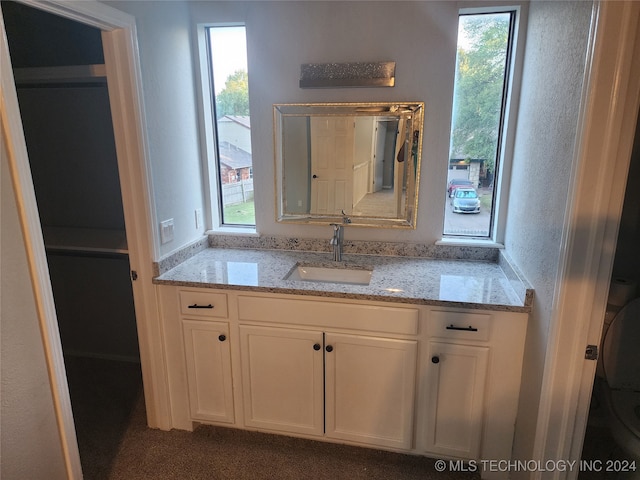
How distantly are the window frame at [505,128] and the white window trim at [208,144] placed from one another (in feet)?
4.06

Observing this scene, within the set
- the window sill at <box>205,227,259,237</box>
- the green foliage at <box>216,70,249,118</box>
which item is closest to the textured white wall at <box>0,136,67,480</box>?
the window sill at <box>205,227,259,237</box>

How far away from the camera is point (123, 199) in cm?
178

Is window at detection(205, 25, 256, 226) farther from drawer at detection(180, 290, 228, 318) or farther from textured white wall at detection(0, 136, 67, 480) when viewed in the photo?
textured white wall at detection(0, 136, 67, 480)

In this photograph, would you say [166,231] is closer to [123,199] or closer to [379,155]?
[123,199]

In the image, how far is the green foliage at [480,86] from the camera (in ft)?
6.37

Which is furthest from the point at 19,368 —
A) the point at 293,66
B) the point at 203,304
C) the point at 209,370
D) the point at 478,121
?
the point at 478,121

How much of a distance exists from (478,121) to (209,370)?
1882 millimetres

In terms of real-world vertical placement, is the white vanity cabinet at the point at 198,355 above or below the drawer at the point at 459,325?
below

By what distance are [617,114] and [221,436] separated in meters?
2.14

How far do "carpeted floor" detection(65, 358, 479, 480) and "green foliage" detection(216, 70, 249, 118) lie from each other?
178cm

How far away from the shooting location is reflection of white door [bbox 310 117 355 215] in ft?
6.92

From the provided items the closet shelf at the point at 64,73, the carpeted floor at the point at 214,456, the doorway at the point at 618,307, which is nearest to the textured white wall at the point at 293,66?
the closet shelf at the point at 64,73

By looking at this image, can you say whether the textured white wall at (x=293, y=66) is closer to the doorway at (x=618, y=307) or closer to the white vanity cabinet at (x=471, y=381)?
the white vanity cabinet at (x=471, y=381)

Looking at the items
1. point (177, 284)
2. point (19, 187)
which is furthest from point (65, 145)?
point (19, 187)
